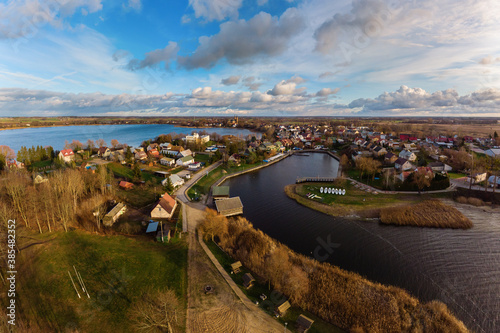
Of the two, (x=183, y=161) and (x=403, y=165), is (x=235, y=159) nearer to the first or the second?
(x=183, y=161)

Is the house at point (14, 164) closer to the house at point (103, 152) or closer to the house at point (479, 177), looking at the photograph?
the house at point (103, 152)

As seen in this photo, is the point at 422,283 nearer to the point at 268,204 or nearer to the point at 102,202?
the point at 268,204

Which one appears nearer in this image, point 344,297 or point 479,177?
point 344,297

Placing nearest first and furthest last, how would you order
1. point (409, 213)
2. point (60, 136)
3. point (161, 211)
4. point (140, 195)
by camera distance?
point (161, 211)
point (409, 213)
point (140, 195)
point (60, 136)

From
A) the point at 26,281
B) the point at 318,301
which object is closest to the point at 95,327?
the point at 26,281

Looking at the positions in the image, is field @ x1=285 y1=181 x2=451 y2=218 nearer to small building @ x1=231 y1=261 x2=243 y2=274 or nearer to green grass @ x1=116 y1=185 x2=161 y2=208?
small building @ x1=231 y1=261 x2=243 y2=274

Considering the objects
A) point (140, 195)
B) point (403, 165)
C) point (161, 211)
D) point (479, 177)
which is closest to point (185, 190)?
point (140, 195)

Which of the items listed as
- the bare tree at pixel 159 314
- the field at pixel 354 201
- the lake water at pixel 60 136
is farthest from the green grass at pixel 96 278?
the lake water at pixel 60 136
